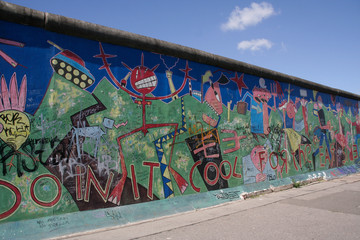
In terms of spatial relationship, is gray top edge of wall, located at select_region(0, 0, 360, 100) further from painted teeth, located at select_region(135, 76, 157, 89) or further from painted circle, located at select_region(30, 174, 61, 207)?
painted circle, located at select_region(30, 174, 61, 207)

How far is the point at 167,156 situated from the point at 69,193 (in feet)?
7.42

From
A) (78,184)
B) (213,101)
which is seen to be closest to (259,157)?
(213,101)

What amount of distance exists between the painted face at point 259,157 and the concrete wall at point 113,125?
0.19 ft

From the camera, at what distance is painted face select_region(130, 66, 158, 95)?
6.06 metres

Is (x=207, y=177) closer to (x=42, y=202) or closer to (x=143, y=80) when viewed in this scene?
(x=143, y=80)

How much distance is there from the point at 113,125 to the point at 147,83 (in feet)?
4.28

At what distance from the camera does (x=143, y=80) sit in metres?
6.20

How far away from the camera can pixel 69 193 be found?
16.2ft

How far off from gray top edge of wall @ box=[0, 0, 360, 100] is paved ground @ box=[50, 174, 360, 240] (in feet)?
12.5

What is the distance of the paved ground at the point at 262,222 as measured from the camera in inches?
178

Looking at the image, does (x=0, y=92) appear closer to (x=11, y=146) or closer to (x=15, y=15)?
(x=11, y=146)

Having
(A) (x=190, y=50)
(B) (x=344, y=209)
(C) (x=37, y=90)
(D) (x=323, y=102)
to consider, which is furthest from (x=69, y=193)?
(D) (x=323, y=102)

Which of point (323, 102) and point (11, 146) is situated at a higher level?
point (323, 102)

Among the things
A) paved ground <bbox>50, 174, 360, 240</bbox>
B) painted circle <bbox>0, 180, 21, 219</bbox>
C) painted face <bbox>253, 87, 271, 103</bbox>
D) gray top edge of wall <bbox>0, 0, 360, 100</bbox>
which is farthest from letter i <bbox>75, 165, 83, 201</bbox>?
painted face <bbox>253, 87, 271, 103</bbox>
